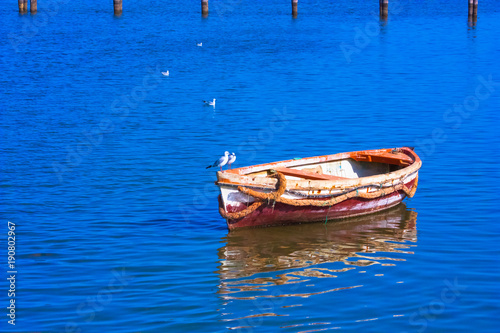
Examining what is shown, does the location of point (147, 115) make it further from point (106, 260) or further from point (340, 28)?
point (340, 28)

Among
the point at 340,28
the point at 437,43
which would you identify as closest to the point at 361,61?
the point at 437,43

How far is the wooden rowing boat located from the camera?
14047 mm

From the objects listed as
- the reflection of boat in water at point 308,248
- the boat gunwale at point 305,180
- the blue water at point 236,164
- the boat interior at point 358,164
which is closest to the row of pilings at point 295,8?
the blue water at point 236,164

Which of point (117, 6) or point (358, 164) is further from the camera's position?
point (117, 6)

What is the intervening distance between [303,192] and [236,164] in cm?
575

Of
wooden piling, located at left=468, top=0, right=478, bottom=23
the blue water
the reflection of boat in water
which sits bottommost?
the reflection of boat in water

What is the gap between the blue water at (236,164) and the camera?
36.6ft

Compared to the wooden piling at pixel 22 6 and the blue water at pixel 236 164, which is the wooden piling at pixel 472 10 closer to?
the blue water at pixel 236 164

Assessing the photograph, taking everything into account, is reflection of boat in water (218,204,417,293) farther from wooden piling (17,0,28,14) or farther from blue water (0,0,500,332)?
wooden piling (17,0,28,14)

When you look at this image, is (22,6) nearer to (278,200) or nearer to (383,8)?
(383,8)

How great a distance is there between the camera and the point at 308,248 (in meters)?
13.8

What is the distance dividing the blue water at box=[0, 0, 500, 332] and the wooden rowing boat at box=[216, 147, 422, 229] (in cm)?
36

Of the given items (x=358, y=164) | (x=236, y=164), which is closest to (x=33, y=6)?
(x=236, y=164)

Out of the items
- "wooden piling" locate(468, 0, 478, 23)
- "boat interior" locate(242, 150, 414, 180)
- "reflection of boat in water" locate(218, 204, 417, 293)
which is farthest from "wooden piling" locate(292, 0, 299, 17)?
"reflection of boat in water" locate(218, 204, 417, 293)
